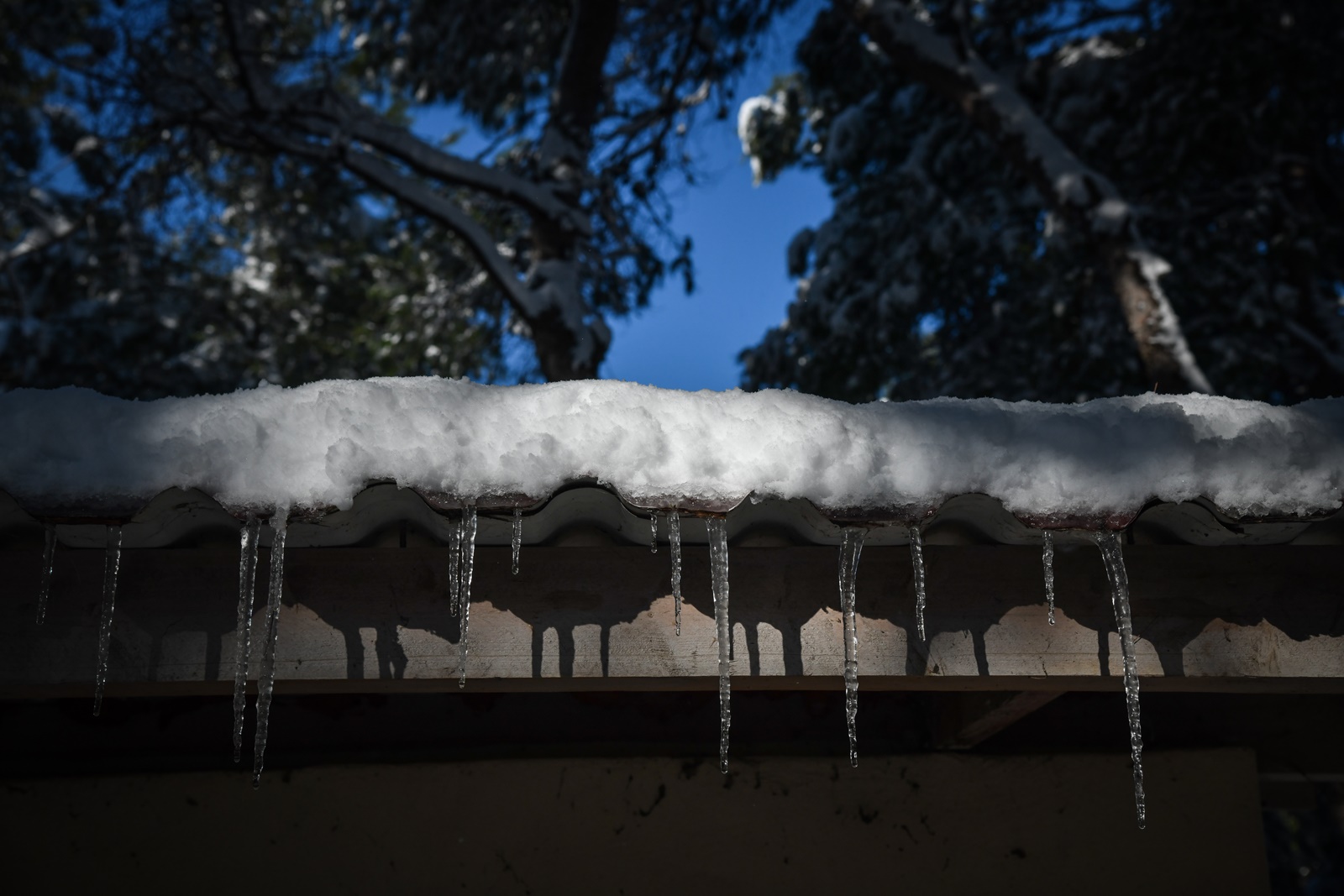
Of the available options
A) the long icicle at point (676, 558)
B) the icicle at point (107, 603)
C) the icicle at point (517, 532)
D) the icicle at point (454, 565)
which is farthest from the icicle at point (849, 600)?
the icicle at point (107, 603)

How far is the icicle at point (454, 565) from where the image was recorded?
4.81ft

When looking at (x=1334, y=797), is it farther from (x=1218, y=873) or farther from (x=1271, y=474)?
(x=1271, y=474)

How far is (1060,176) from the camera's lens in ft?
22.1

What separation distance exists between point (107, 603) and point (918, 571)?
4.49 ft

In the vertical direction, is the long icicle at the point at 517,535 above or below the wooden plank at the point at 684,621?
above

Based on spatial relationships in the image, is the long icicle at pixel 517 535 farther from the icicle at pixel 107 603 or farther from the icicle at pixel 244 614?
the icicle at pixel 107 603

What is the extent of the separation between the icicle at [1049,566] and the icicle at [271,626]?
1.22 m

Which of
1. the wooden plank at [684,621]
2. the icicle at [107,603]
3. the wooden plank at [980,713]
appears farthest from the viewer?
the wooden plank at [980,713]

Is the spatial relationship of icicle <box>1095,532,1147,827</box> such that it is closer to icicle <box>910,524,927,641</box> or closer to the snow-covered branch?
icicle <box>910,524,927,641</box>

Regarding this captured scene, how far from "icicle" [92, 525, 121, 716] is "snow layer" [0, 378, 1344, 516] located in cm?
15

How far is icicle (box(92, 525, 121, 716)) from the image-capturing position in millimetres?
1460

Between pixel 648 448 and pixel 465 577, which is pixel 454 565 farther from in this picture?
pixel 648 448

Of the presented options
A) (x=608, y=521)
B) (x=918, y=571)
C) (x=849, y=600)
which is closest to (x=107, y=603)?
(x=608, y=521)

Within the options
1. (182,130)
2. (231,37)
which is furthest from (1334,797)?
(182,130)
